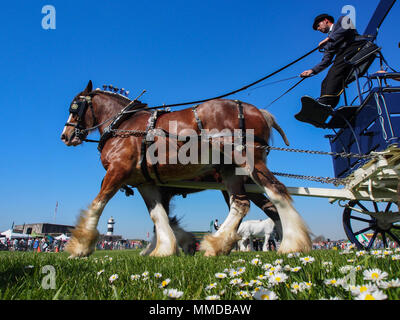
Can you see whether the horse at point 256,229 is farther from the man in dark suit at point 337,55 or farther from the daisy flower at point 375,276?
the daisy flower at point 375,276

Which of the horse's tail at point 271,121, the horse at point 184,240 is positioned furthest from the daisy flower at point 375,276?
the horse at point 184,240

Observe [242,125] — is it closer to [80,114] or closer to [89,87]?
[80,114]

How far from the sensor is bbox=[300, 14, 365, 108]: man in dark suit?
4199mm

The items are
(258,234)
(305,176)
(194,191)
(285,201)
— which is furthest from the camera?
(258,234)

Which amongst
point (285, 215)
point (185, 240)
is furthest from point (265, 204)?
point (185, 240)

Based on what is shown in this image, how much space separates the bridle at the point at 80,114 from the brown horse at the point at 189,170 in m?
1.07

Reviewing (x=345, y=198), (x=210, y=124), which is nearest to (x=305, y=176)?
(x=345, y=198)

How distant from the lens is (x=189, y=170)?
4.51 metres

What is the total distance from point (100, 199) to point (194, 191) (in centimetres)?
209

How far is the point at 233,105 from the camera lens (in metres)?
4.45

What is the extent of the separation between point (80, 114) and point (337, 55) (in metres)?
5.00

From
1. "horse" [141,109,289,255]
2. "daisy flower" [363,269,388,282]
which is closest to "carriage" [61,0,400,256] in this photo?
"horse" [141,109,289,255]
